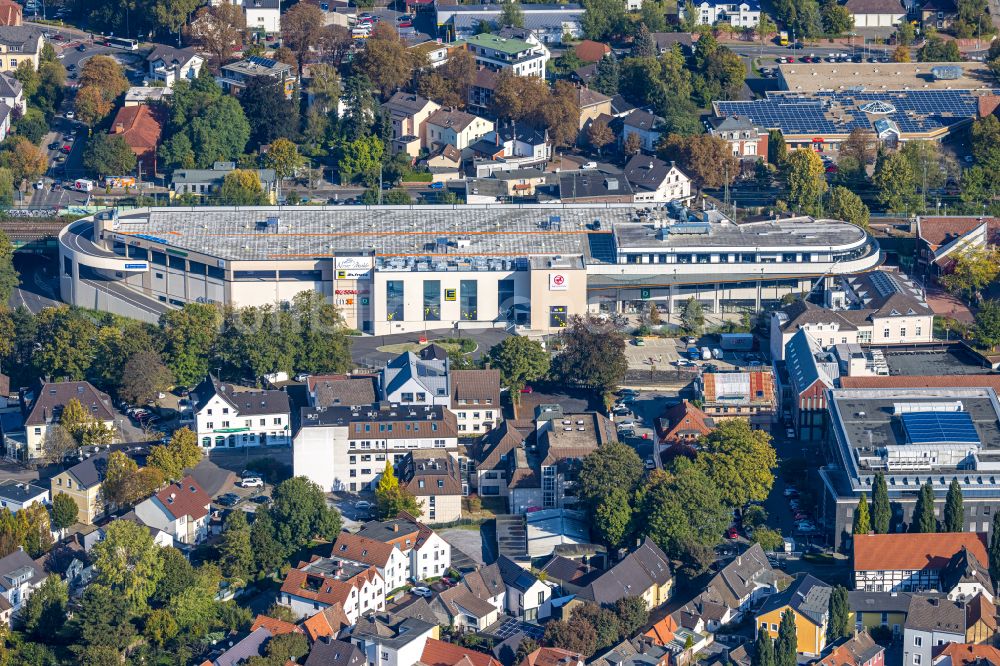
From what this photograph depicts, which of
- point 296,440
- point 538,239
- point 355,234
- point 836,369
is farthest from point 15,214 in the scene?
point 836,369

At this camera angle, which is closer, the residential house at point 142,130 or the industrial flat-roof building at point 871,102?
the residential house at point 142,130

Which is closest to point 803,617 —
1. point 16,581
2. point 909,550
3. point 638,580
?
point 638,580

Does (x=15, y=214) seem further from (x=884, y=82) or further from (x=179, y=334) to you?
(x=884, y=82)

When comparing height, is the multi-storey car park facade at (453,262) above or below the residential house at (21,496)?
above

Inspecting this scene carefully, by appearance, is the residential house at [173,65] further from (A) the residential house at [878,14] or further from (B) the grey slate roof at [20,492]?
(B) the grey slate roof at [20,492]

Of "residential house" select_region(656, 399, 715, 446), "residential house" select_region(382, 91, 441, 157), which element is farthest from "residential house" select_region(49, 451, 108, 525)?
"residential house" select_region(382, 91, 441, 157)

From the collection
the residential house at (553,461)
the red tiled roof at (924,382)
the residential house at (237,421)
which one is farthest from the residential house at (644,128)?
the residential house at (237,421)

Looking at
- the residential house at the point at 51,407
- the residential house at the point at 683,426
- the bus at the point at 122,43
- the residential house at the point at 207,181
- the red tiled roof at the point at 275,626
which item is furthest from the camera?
the bus at the point at 122,43
